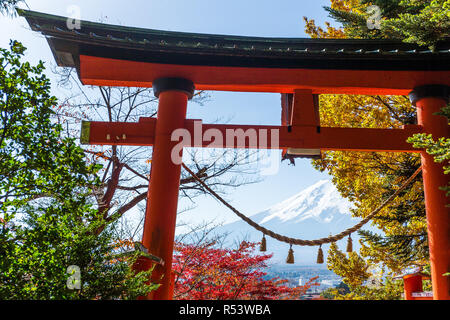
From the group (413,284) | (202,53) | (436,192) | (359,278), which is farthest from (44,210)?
(359,278)

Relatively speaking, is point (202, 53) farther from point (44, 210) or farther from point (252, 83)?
point (44, 210)

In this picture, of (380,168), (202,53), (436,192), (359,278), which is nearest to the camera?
(436,192)

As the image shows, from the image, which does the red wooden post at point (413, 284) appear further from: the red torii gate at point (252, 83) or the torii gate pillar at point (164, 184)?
the torii gate pillar at point (164, 184)

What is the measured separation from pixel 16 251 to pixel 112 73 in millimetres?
2735

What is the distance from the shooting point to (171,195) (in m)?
3.77

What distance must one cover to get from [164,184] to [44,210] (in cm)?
166

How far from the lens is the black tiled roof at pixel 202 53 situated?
12.9ft

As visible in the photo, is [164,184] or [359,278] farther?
[359,278]

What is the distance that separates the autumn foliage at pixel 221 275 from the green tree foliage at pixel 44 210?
4.14m

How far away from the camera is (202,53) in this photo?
4.07m
